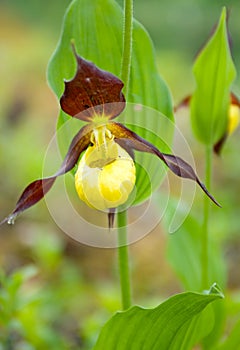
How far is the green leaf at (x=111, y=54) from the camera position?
1.05m

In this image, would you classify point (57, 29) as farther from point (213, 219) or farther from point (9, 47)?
point (213, 219)

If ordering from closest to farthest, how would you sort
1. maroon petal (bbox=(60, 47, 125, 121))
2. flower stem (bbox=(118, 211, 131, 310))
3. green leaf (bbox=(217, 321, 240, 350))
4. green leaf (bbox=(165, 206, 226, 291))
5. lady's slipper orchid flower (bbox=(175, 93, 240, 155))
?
maroon petal (bbox=(60, 47, 125, 121)) → flower stem (bbox=(118, 211, 131, 310)) → green leaf (bbox=(217, 321, 240, 350)) → lady's slipper orchid flower (bbox=(175, 93, 240, 155)) → green leaf (bbox=(165, 206, 226, 291))

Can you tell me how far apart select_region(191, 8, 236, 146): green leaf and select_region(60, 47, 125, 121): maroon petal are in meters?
0.36

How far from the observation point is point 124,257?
978 mm

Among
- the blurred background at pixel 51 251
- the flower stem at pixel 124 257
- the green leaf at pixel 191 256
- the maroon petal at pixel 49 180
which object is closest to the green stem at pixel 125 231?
the flower stem at pixel 124 257

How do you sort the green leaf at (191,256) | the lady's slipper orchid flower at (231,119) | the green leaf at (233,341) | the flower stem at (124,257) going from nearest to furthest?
1. the flower stem at (124,257)
2. the green leaf at (233,341)
3. the lady's slipper orchid flower at (231,119)
4. the green leaf at (191,256)

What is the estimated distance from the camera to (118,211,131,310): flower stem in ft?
3.14

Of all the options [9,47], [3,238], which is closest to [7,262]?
[3,238]

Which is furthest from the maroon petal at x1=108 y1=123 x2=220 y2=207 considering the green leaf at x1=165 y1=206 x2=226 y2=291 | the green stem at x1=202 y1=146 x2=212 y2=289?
the green leaf at x1=165 y1=206 x2=226 y2=291

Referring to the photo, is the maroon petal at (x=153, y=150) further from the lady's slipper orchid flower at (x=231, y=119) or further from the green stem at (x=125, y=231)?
the lady's slipper orchid flower at (x=231, y=119)

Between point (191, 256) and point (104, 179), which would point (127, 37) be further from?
point (191, 256)

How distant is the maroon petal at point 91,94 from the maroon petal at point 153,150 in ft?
0.09

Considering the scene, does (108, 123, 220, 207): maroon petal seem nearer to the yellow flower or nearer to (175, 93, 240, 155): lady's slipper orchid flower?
the yellow flower

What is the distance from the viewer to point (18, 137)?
2521mm
